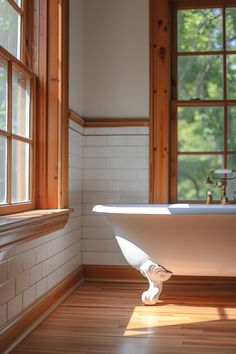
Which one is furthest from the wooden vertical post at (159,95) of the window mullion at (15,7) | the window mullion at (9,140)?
the window mullion at (9,140)

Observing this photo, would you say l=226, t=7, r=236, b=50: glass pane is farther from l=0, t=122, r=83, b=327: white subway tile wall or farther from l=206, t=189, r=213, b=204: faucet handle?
l=0, t=122, r=83, b=327: white subway tile wall

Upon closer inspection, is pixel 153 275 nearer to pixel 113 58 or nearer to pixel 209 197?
pixel 209 197

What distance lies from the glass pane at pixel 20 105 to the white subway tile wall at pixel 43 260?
574 millimetres

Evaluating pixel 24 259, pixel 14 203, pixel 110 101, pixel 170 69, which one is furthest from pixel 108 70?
pixel 24 259

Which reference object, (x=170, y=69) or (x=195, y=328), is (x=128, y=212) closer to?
(x=195, y=328)

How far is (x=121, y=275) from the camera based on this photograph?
3.63 m

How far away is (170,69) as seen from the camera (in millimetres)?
3738

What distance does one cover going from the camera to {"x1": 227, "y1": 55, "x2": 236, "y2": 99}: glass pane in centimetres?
370

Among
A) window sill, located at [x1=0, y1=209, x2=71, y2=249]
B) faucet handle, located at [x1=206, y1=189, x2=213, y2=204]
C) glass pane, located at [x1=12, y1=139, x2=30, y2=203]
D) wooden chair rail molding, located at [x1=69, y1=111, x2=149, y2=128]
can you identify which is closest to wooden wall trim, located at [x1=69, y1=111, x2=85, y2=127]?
wooden chair rail molding, located at [x1=69, y1=111, x2=149, y2=128]

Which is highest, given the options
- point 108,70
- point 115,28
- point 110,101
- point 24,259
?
point 115,28

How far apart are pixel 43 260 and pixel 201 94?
74.0 inches

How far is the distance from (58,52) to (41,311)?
5.03ft

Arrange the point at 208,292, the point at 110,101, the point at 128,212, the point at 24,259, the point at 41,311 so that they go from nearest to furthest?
the point at 24,259
the point at 41,311
the point at 128,212
the point at 208,292
the point at 110,101

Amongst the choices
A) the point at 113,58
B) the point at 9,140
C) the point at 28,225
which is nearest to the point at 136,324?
the point at 28,225
